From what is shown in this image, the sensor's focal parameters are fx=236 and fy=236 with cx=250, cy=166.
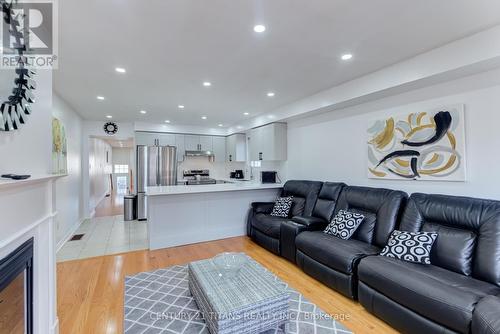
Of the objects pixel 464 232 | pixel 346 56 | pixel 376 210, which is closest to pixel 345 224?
pixel 376 210

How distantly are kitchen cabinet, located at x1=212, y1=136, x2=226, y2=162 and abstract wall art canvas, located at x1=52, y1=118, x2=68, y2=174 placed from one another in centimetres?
381

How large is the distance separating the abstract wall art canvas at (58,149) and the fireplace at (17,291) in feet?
7.56

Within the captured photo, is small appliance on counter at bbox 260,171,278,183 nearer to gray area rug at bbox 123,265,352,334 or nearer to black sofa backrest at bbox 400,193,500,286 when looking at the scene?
gray area rug at bbox 123,265,352,334

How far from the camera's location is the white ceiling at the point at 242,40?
180 cm

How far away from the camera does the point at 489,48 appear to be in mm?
2094

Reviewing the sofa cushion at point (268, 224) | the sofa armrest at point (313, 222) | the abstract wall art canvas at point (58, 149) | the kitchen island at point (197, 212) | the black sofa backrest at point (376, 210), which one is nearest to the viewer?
the black sofa backrest at point (376, 210)

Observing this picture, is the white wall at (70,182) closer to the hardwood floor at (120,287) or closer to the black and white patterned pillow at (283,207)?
the hardwood floor at (120,287)

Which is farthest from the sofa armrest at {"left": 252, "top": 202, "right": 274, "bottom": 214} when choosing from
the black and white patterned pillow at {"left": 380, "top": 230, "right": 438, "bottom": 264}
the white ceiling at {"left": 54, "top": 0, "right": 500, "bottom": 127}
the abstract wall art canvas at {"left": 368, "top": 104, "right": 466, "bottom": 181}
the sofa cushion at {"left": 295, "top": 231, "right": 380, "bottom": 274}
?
the black and white patterned pillow at {"left": 380, "top": 230, "right": 438, "bottom": 264}

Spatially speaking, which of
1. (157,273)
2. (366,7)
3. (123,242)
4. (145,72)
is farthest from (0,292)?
(123,242)

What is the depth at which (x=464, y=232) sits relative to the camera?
2.19 meters

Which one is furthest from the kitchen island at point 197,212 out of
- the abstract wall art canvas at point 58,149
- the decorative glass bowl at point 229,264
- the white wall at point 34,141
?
the white wall at point 34,141

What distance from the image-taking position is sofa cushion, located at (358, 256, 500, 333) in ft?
5.25

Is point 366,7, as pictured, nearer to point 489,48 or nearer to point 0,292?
point 489,48

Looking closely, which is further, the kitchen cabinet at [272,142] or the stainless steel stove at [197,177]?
the stainless steel stove at [197,177]
